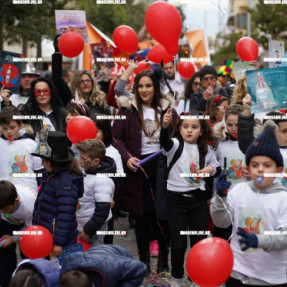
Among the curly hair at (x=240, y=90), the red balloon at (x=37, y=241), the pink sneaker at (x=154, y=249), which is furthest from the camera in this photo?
the curly hair at (x=240, y=90)

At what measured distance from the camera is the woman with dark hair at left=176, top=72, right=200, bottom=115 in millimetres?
8367

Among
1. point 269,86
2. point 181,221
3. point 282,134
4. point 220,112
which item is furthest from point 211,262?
point 220,112

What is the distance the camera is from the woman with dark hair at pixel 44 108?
6.43 meters

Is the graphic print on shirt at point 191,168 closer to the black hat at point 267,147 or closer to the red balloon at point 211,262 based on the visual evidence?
the black hat at point 267,147

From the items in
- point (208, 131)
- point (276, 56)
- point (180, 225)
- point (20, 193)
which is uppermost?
point (276, 56)

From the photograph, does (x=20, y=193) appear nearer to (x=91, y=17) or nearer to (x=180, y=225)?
(x=180, y=225)

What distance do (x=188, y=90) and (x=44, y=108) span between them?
282 centimetres

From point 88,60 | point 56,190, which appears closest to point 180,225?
point 56,190

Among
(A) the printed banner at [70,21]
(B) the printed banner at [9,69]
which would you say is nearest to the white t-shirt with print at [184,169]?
(B) the printed banner at [9,69]

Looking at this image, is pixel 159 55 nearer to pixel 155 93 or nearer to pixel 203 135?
pixel 155 93

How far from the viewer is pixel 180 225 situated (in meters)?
4.98

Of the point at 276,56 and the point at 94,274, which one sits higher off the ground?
the point at 276,56

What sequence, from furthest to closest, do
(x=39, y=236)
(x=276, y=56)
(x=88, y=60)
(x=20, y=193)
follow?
(x=88, y=60) → (x=276, y=56) → (x=20, y=193) → (x=39, y=236)

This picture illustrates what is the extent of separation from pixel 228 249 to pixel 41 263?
4.10ft
